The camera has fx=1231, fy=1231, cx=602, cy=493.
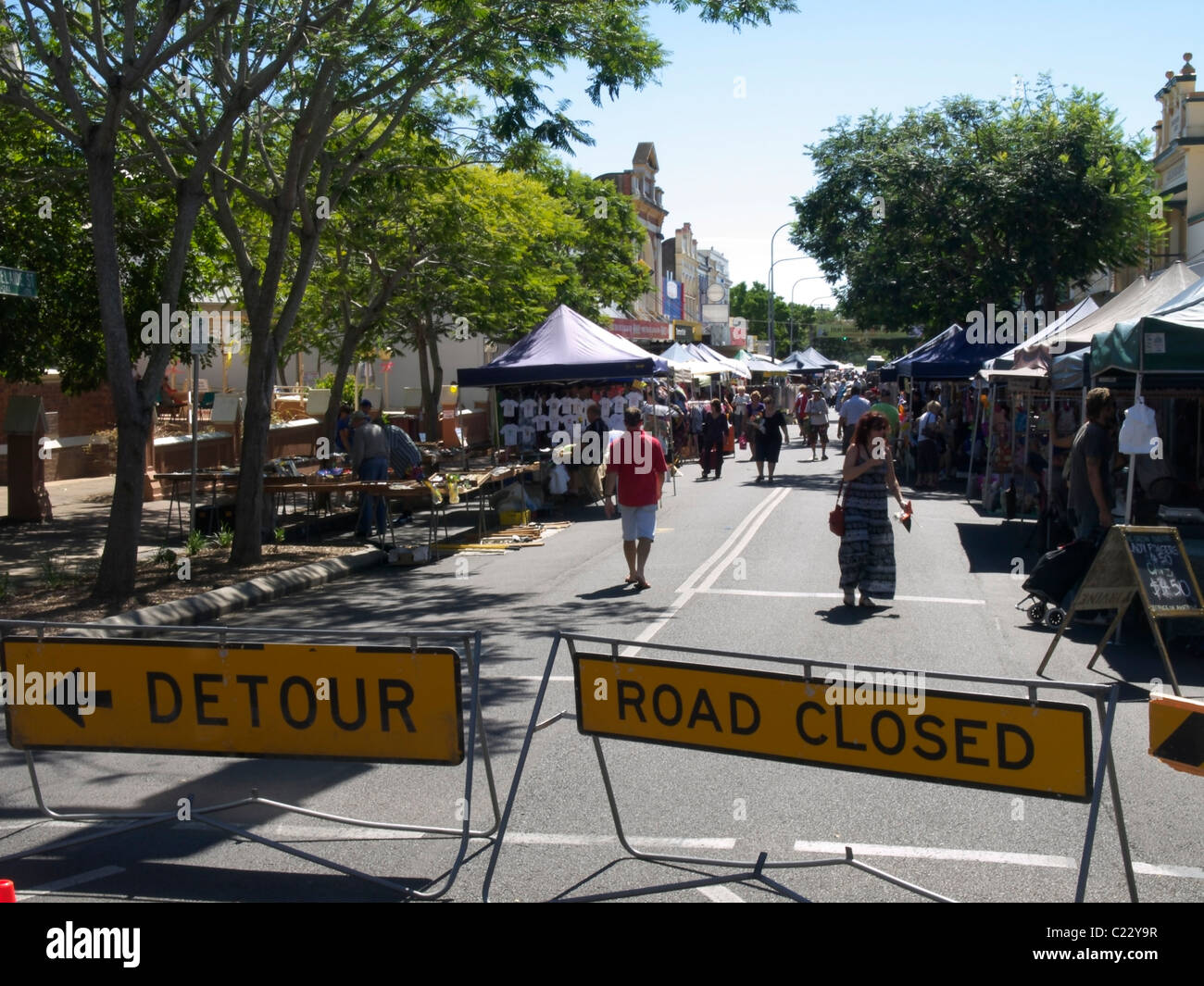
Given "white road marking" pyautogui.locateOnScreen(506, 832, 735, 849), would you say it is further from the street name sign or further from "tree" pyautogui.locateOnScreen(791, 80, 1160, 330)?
"tree" pyautogui.locateOnScreen(791, 80, 1160, 330)

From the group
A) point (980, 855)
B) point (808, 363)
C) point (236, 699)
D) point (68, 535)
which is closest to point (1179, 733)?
point (980, 855)

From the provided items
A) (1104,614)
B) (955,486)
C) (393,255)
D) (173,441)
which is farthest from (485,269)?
(1104,614)

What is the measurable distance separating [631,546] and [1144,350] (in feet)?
17.0

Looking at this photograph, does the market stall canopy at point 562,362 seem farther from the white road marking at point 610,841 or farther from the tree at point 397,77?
the white road marking at point 610,841

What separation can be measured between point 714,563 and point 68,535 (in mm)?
9201

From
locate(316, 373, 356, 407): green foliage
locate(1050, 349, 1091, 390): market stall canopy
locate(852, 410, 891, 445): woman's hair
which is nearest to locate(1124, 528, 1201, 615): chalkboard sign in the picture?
locate(852, 410, 891, 445): woman's hair

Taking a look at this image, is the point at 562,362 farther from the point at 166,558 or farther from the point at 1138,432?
the point at 1138,432

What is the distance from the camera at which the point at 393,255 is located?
2512 cm

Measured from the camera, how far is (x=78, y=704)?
18.0ft

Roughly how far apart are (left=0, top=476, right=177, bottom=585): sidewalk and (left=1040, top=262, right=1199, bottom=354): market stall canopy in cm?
1110

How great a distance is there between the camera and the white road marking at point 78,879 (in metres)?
4.98
